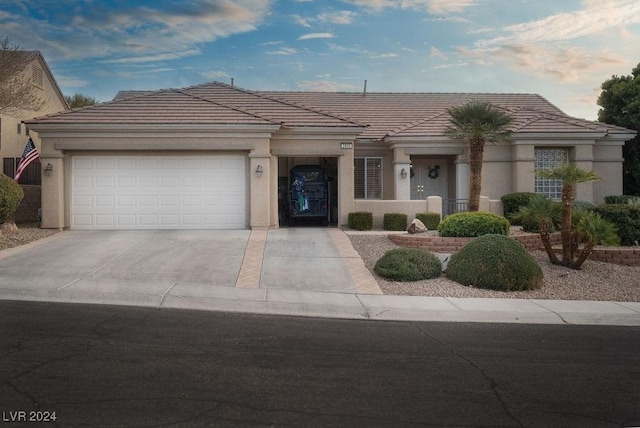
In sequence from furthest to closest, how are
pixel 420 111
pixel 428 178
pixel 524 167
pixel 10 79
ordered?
pixel 420 111 → pixel 428 178 → pixel 524 167 → pixel 10 79

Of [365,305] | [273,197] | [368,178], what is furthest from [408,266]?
[368,178]

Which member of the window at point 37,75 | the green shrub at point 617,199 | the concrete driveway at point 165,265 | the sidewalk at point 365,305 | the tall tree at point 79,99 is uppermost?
the tall tree at point 79,99

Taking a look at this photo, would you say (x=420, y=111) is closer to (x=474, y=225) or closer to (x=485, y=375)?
→ (x=474, y=225)

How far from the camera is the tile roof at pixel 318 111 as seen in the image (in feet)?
61.2

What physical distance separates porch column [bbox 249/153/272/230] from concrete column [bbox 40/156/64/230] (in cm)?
613

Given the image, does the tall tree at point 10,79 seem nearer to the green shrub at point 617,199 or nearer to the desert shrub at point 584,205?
the desert shrub at point 584,205

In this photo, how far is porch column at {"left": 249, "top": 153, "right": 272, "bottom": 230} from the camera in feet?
59.9

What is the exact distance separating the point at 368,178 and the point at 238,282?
12686 millimetres

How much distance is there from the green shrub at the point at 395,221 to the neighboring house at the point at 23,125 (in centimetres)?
1445

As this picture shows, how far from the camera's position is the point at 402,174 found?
22.4 metres

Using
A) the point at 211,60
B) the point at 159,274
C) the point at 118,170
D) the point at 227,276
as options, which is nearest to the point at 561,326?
the point at 227,276

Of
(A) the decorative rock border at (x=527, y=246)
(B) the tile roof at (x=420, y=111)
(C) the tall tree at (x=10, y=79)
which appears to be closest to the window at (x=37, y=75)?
(C) the tall tree at (x=10, y=79)

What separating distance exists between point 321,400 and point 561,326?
5568mm

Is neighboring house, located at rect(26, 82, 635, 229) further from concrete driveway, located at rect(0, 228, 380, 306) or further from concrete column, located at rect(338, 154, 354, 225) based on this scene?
concrete driveway, located at rect(0, 228, 380, 306)
